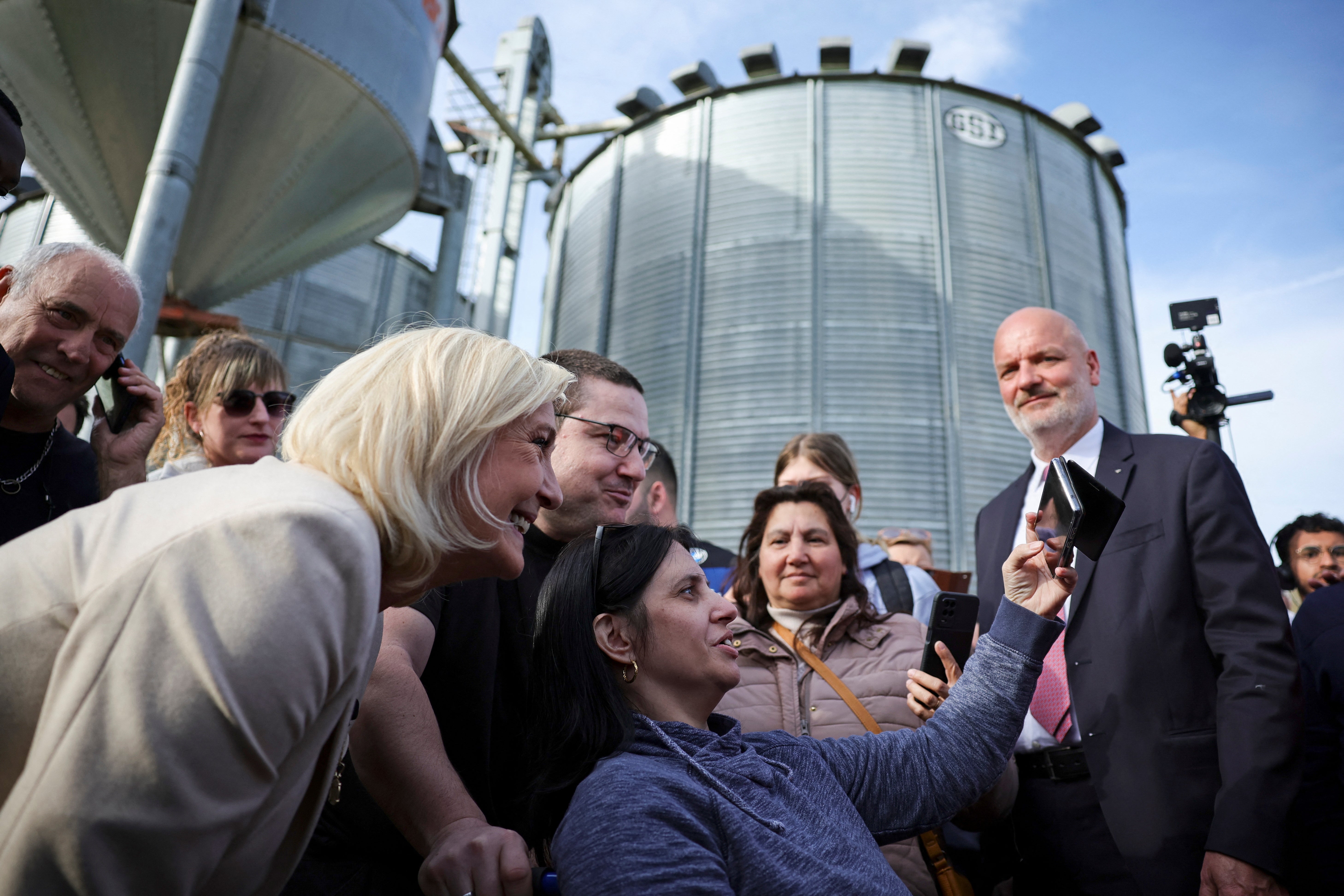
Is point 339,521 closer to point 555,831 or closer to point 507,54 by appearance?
point 555,831

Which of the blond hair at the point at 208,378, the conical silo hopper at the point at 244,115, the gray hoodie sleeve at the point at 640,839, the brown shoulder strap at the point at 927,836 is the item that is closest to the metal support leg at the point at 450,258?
the conical silo hopper at the point at 244,115

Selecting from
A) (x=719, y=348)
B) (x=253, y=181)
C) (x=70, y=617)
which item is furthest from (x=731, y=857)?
(x=719, y=348)

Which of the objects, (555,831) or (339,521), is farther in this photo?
(555,831)

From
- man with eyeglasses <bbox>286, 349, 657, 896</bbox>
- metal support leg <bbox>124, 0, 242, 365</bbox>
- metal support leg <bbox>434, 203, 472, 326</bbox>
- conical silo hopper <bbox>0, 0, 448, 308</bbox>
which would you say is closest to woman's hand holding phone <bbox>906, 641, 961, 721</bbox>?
man with eyeglasses <bbox>286, 349, 657, 896</bbox>

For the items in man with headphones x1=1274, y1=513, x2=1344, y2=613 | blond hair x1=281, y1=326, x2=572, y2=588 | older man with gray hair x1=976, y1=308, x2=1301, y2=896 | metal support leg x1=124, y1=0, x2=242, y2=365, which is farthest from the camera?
metal support leg x1=124, y1=0, x2=242, y2=365

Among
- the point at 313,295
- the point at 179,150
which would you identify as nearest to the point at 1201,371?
the point at 179,150

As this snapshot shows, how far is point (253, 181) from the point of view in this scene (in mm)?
7582

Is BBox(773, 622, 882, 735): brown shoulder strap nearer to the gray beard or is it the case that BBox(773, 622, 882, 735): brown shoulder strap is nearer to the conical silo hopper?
the gray beard

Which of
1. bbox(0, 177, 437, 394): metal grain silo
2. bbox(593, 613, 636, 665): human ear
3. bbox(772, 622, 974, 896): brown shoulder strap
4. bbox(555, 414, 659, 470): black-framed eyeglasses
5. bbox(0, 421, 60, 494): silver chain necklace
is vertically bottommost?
bbox(772, 622, 974, 896): brown shoulder strap

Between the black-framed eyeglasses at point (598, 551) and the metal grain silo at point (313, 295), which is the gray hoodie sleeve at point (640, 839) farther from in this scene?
the metal grain silo at point (313, 295)

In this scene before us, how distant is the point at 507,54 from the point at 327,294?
5.95 metres

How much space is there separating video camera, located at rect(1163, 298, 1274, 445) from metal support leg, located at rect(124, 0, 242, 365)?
5.68 metres

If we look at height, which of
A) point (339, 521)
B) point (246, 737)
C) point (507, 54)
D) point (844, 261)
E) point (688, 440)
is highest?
point (507, 54)

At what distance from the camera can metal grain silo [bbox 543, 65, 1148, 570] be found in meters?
9.41
